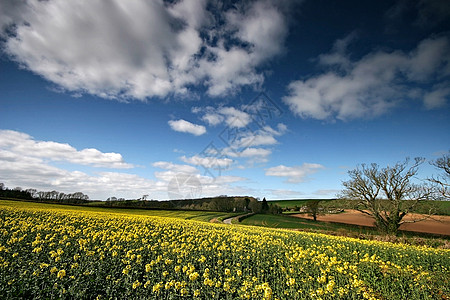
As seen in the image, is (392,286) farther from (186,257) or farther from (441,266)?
(186,257)

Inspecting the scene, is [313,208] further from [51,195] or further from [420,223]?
[51,195]

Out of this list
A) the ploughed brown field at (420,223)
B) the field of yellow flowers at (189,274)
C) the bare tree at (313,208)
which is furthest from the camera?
the bare tree at (313,208)

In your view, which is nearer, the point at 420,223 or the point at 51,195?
the point at 420,223

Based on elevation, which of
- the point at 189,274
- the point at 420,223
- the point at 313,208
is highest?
the point at 189,274

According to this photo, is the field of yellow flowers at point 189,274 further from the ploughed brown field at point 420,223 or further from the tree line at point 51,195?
the tree line at point 51,195

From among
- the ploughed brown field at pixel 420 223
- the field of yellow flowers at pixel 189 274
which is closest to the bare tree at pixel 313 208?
the ploughed brown field at pixel 420 223

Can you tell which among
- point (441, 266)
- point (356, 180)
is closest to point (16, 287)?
point (441, 266)

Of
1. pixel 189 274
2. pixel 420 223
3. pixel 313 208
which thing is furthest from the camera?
pixel 313 208

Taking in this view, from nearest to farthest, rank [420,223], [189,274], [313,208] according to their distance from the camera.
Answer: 1. [189,274]
2. [420,223]
3. [313,208]

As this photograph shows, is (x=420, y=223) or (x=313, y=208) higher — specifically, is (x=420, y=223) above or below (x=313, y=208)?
below

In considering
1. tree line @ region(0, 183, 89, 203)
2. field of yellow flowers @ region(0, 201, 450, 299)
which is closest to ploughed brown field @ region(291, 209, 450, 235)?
field of yellow flowers @ region(0, 201, 450, 299)

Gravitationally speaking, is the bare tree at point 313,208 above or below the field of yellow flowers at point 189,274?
below

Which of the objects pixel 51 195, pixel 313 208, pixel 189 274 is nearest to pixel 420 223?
pixel 313 208

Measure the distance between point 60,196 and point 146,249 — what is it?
393 feet
